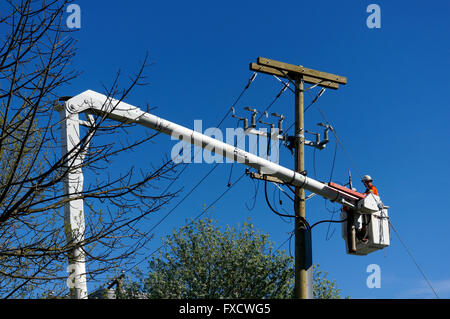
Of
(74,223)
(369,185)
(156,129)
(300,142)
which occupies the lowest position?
(74,223)

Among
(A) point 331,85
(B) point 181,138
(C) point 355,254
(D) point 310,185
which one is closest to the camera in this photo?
(B) point 181,138

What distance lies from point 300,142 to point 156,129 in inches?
192

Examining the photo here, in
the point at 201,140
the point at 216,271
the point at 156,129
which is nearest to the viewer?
the point at 156,129

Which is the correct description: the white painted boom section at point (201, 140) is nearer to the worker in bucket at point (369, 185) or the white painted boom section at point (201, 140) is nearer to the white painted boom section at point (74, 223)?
the white painted boom section at point (74, 223)

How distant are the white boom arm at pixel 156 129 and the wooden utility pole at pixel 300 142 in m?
0.63

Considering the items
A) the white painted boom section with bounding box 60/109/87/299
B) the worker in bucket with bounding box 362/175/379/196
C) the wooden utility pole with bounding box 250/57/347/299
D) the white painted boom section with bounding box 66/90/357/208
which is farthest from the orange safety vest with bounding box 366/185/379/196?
the white painted boom section with bounding box 60/109/87/299

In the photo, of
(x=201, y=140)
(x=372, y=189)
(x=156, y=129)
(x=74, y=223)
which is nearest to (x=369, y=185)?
(x=372, y=189)

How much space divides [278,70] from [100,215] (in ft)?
27.1

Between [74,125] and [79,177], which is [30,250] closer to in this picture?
[79,177]

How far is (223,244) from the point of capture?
2462 centimetres

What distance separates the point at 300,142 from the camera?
13617 millimetres

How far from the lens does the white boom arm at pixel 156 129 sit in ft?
22.6

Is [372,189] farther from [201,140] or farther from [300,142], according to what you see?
[201,140]
